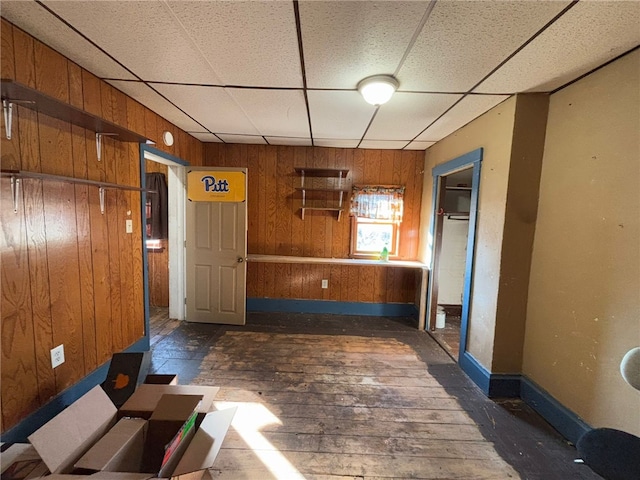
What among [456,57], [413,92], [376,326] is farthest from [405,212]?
[456,57]

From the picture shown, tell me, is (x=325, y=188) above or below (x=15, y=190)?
above

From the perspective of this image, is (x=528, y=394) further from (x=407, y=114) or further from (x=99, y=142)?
(x=99, y=142)

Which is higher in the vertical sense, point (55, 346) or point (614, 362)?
point (614, 362)

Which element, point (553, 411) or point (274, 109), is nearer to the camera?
point (553, 411)

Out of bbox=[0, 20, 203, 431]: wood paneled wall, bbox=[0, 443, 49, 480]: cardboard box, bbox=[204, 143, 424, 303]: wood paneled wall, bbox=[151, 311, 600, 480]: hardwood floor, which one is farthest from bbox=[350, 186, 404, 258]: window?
bbox=[0, 443, 49, 480]: cardboard box

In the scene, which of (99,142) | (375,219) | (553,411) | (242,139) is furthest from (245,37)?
(553,411)

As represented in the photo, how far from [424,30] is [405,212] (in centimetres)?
265

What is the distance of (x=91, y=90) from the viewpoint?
1.86 metres

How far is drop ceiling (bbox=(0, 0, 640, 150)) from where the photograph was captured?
1196 millimetres

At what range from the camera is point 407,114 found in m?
2.39

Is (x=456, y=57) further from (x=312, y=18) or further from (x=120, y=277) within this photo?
(x=120, y=277)

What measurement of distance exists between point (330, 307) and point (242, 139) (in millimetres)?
2555

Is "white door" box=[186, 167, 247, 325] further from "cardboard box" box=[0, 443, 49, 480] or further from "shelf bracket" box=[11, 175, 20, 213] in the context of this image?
"cardboard box" box=[0, 443, 49, 480]

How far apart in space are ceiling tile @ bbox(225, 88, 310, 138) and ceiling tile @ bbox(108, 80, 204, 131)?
64 cm
